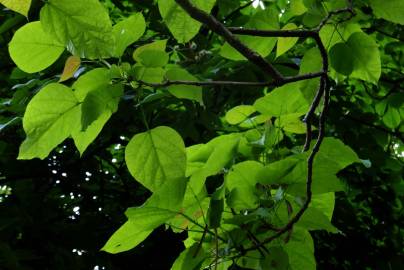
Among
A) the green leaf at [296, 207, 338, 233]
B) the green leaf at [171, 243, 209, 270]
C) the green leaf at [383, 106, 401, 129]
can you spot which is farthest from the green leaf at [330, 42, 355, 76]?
the green leaf at [383, 106, 401, 129]

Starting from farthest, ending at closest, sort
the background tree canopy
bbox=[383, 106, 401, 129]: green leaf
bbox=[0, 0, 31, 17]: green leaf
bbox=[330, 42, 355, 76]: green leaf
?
1. bbox=[383, 106, 401, 129]: green leaf
2. bbox=[330, 42, 355, 76]: green leaf
3. the background tree canopy
4. bbox=[0, 0, 31, 17]: green leaf

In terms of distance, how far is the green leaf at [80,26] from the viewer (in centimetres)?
54

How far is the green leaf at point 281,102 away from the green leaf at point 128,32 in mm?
204

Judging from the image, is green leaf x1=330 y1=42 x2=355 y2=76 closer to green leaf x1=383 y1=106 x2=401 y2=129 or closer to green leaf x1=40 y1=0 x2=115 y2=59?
green leaf x1=40 y1=0 x2=115 y2=59

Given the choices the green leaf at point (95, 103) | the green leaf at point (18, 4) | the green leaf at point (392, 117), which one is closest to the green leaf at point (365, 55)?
the green leaf at point (95, 103)

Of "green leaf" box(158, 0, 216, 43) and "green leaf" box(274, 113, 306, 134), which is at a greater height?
"green leaf" box(158, 0, 216, 43)

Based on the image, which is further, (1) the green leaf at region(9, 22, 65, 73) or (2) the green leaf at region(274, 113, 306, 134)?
(2) the green leaf at region(274, 113, 306, 134)

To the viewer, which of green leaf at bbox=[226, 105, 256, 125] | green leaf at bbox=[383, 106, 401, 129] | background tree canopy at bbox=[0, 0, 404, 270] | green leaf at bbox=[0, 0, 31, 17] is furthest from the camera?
green leaf at bbox=[383, 106, 401, 129]

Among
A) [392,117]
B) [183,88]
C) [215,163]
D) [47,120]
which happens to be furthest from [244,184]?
[392,117]

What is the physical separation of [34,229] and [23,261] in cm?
14

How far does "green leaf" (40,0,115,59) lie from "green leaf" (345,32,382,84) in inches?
14.2

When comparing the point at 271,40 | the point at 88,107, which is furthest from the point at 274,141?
the point at 88,107

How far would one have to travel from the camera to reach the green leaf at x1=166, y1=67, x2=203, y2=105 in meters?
0.70

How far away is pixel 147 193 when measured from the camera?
232cm
